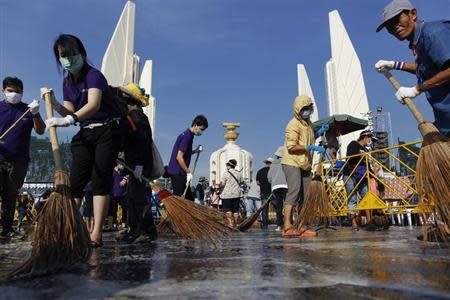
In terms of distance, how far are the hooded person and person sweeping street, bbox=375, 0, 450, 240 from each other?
5.13ft

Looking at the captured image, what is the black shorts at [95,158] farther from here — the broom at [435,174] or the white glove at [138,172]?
the broom at [435,174]

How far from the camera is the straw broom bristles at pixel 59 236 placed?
191 centimetres

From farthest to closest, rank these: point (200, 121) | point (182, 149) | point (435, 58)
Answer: point (200, 121), point (182, 149), point (435, 58)

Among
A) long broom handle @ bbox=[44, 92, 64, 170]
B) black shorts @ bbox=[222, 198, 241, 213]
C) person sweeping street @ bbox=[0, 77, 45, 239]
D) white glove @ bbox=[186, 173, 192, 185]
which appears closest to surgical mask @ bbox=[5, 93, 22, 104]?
person sweeping street @ bbox=[0, 77, 45, 239]

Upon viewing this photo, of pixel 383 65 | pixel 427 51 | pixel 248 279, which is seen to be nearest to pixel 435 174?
pixel 427 51

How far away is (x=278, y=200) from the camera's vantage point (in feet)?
24.9

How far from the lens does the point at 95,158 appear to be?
3.07 m

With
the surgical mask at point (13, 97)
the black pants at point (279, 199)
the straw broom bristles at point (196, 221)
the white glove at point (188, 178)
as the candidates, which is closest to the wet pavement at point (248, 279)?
the straw broom bristles at point (196, 221)

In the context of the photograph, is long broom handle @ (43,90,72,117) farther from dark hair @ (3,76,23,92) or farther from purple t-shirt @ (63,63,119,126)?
dark hair @ (3,76,23,92)

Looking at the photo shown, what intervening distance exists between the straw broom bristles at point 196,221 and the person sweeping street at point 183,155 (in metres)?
1.81

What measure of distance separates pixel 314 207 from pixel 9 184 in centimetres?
339

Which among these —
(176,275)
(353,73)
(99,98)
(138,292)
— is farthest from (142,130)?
(353,73)

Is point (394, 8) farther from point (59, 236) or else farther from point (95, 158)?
point (59, 236)

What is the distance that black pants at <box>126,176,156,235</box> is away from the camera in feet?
12.5
